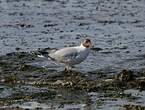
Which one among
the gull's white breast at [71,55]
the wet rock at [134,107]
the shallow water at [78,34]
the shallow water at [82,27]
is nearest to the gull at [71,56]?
the gull's white breast at [71,55]

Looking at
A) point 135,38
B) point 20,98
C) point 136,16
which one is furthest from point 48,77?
point 136,16

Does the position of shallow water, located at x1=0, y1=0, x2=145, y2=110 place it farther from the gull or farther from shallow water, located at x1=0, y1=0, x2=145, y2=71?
the gull

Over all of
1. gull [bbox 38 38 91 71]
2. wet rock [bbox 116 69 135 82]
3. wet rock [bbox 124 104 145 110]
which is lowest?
wet rock [bbox 124 104 145 110]

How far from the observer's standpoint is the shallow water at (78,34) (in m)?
13.2

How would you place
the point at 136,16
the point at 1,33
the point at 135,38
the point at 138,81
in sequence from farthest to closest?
the point at 136,16, the point at 1,33, the point at 135,38, the point at 138,81

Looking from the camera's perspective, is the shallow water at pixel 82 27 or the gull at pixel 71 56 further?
the shallow water at pixel 82 27

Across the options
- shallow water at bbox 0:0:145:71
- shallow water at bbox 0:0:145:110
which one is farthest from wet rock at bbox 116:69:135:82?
shallow water at bbox 0:0:145:71

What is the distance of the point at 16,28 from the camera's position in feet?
78.7

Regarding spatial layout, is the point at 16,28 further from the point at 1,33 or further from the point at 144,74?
the point at 144,74

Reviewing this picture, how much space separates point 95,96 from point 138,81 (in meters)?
1.35

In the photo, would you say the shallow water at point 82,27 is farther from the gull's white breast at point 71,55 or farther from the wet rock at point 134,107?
the wet rock at point 134,107

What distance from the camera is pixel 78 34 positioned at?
22500mm

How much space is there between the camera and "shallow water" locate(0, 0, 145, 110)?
1321 cm

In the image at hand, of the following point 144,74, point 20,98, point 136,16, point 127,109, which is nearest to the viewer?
point 127,109
